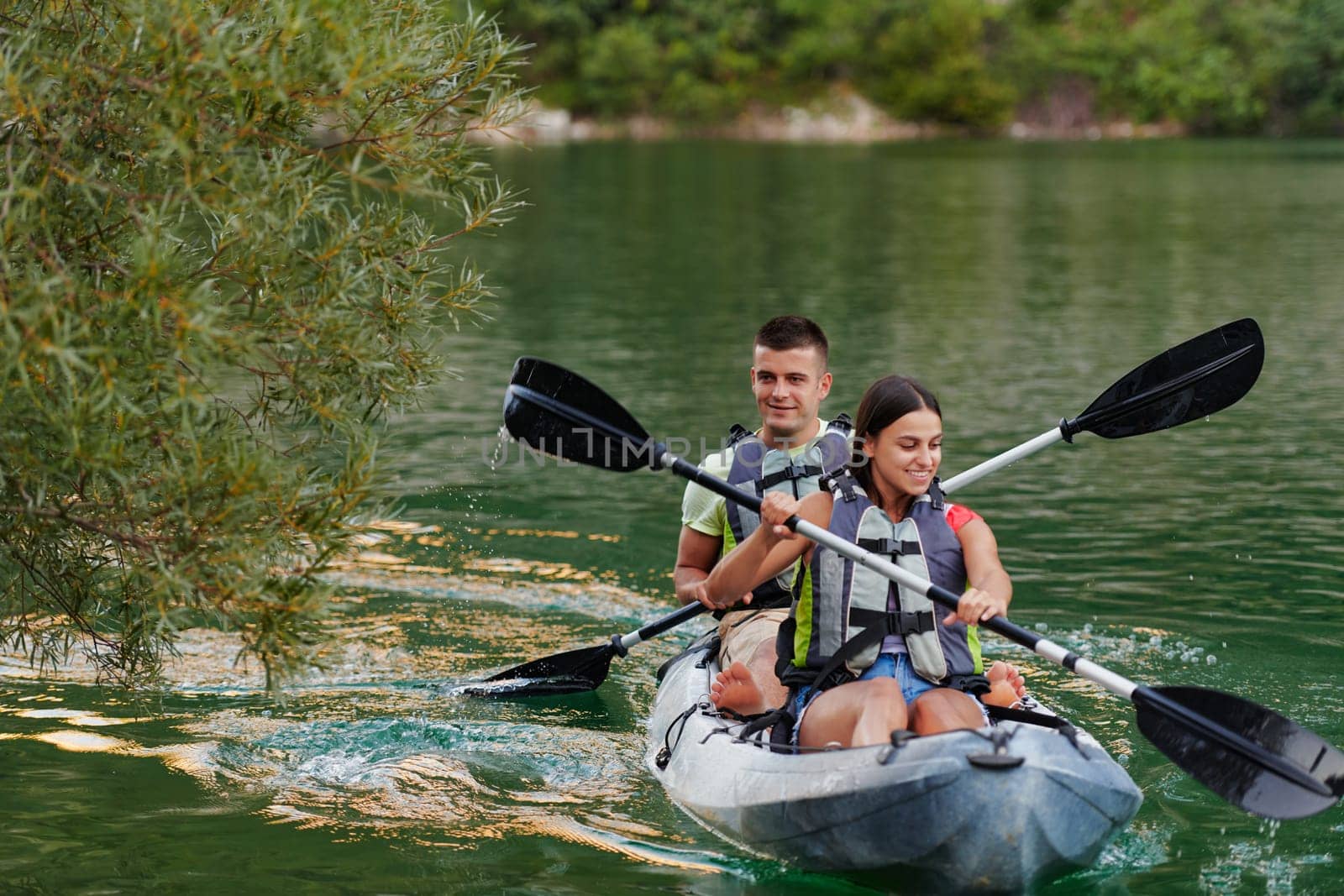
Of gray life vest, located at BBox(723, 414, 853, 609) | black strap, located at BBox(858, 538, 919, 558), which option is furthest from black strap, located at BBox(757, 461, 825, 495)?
black strap, located at BBox(858, 538, 919, 558)

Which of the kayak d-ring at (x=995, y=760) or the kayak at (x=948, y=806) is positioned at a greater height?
the kayak d-ring at (x=995, y=760)

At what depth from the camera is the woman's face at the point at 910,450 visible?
517 cm

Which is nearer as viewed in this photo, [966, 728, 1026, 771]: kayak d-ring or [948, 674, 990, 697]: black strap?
[966, 728, 1026, 771]: kayak d-ring

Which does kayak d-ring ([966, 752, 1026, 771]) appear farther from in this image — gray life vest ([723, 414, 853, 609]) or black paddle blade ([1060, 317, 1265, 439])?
black paddle blade ([1060, 317, 1265, 439])

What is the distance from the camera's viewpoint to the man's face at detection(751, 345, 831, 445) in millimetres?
6152

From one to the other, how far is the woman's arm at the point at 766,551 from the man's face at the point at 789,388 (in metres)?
0.62

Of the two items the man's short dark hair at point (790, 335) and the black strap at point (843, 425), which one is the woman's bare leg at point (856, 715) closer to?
the black strap at point (843, 425)

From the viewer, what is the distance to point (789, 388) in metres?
6.20

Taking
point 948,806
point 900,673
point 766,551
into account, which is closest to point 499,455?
point 766,551

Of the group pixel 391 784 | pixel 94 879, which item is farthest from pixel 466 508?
pixel 94 879

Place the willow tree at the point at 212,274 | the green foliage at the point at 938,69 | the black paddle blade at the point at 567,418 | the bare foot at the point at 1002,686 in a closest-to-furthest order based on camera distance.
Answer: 1. the willow tree at the point at 212,274
2. the bare foot at the point at 1002,686
3. the black paddle blade at the point at 567,418
4. the green foliage at the point at 938,69

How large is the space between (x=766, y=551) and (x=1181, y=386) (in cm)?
255

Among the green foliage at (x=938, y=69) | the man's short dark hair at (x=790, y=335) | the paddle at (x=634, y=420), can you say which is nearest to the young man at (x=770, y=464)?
the man's short dark hair at (x=790, y=335)

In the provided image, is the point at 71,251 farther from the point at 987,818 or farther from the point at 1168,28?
the point at 1168,28
